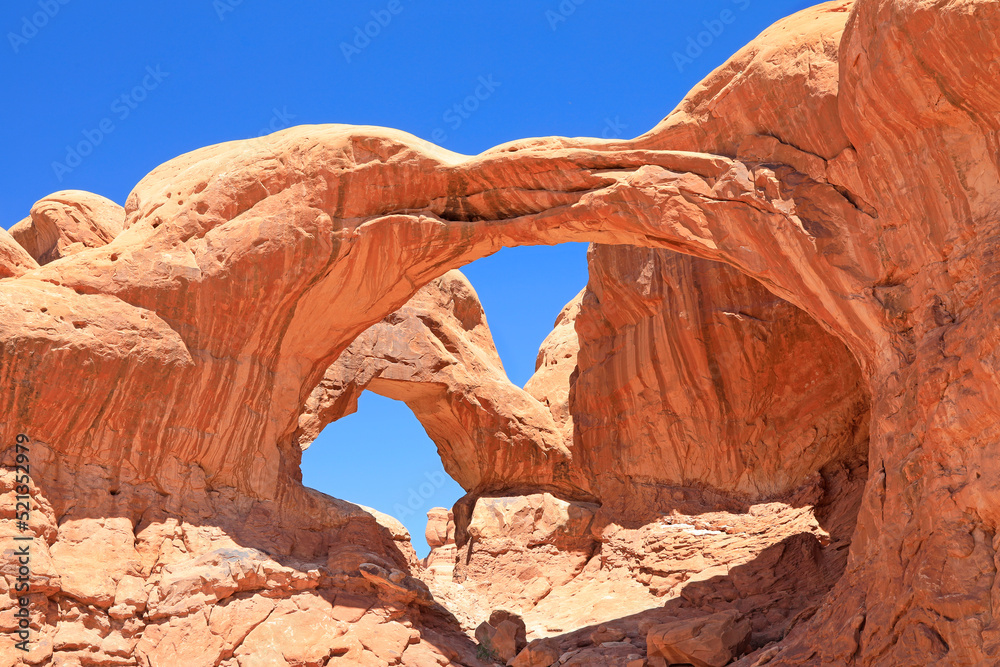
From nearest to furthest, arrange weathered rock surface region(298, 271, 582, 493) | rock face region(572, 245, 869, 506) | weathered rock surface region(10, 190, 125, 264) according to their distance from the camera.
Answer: rock face region(572, 245, 869, 506), weathered rock surface region(298, 271, 582, 493), weathered rock surface region(10, 190, 125, 264)

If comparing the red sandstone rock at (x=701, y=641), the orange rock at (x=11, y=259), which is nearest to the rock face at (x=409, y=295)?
the orange rock at (x=11, y=259)

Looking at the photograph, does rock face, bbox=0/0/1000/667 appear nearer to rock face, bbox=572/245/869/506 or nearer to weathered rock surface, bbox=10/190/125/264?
rock face, bbox=572/245/869/506

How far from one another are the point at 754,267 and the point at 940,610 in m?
5.07

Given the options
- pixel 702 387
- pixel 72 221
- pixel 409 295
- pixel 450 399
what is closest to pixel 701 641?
pixel 702 387

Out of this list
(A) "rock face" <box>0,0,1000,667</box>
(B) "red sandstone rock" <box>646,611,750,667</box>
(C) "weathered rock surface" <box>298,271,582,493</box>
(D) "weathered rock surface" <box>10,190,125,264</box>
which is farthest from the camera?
(D) "weathered rock surface" <box>10,190,125,264</box>

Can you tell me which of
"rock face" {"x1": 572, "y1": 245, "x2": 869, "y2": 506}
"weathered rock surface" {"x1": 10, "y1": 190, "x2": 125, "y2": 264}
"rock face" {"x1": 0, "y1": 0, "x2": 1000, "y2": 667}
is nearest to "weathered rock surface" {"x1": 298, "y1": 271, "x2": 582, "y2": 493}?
"rock face" {"x1": 572, "y1": 245, "x2": 869, "y2": 506}

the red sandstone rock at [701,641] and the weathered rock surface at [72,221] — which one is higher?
the weathered rock surface at [72,221]

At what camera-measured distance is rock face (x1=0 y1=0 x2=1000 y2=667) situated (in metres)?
10.1

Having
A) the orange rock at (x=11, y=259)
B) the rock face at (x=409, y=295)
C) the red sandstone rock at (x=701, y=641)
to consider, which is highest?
the orange rock at (x=11, y=259)

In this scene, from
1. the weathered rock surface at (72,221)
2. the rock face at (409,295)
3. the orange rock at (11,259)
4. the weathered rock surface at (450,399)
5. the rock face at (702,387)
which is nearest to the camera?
the rock face at (409,295)

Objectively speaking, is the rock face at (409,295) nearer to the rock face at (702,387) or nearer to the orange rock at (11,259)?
the orange rock at (11,259)

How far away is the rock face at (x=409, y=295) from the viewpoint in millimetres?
10070

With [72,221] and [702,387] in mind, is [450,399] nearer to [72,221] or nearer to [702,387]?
[702,387]

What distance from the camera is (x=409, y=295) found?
49.1 feet
